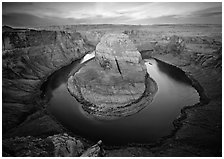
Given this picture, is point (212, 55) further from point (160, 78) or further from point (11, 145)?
point (11, 145)

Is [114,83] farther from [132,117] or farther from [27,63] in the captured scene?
[27,63]

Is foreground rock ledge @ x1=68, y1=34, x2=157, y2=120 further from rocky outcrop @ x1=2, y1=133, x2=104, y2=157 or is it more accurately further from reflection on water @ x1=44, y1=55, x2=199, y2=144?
rocky outcrop @ x1=2, y1=133, x2=104, y2=157

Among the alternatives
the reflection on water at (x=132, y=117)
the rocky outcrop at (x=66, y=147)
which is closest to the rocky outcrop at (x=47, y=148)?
the rocky outcrop at (x=66, y=147)

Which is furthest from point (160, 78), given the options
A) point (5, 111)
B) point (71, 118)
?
point (5, 111)

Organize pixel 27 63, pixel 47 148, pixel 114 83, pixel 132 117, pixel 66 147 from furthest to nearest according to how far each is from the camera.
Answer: pixel 27 63
pixel 114 83
pixel 132 117
pixel 66 147
pixel 47 148

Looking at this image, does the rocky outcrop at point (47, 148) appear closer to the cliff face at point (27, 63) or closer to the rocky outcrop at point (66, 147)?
the rocky outcrop at point (66, 147)

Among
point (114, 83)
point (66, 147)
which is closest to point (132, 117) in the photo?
point (114, 83)
